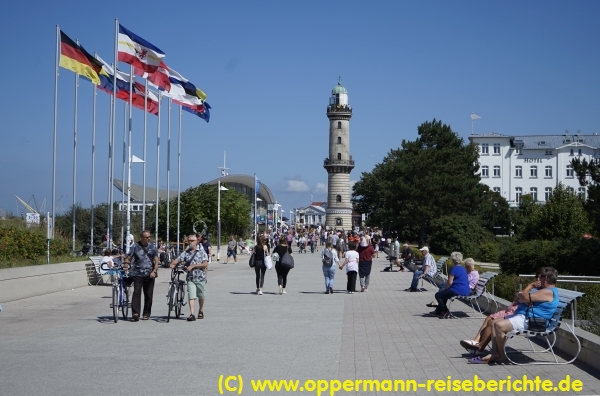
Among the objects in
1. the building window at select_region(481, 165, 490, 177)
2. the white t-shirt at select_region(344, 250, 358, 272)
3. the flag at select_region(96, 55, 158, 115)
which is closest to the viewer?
the white t-shirt at select_region(344, 250, 358, 272)

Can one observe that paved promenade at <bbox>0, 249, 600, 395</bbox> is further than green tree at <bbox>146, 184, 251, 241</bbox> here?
No

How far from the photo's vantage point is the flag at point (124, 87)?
101 ft

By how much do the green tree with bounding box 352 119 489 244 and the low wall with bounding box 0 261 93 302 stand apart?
43813mm

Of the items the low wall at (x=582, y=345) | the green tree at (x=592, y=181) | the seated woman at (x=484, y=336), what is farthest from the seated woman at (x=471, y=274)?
the green tree at (x=592, y=181)

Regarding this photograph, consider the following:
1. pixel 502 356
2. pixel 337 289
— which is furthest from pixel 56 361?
pixel 337 289

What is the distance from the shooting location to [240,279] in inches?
1139

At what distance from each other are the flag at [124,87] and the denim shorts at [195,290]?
16123 millimetres

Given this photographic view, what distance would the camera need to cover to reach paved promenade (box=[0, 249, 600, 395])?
9086 mm

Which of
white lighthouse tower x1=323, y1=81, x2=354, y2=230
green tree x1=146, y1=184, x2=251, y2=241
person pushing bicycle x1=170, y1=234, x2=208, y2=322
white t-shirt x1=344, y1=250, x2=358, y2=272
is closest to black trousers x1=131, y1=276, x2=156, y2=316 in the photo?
person pushing bicycle x1=170, y1=234, x2=208, y2=322

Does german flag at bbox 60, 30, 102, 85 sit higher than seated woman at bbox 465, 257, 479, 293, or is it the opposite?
german flag at bbox 60, 30, 102, 85

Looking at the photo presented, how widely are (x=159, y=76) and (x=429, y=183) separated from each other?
3769cm

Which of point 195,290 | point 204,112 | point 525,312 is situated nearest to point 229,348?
point 195,290

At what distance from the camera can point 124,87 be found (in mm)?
32406

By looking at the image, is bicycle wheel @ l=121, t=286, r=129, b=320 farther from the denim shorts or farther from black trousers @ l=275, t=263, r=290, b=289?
black trousers @ l=275, t=263, r=290, b=289
